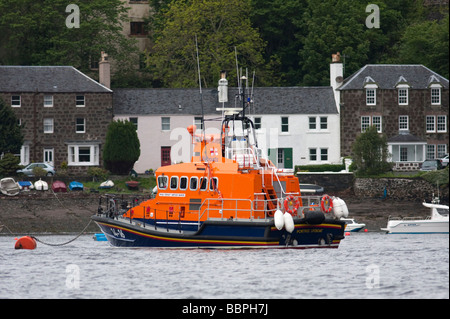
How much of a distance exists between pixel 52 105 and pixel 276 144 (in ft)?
51.1

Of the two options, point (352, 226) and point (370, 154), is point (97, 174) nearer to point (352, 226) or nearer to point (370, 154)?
point (370, 154)

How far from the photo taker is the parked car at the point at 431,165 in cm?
6975

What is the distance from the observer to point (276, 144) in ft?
249

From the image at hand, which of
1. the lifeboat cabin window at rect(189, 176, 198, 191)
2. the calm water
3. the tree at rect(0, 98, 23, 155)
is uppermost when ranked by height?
the tree at rect(0, 98, 23, 155)

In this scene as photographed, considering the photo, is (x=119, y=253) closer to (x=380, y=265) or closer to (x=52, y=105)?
(x=380, y=265)

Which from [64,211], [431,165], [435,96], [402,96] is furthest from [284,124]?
[64,211]

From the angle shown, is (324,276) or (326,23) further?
(326,23)

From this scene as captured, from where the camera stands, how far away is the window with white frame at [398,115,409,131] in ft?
254

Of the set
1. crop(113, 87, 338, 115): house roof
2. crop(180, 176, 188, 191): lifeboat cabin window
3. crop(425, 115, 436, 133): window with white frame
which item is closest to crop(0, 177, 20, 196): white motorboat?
crop(113, 87, 338, 115): house roof

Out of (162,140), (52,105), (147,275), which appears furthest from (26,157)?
(147,275)

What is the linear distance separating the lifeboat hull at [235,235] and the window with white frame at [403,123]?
127ft

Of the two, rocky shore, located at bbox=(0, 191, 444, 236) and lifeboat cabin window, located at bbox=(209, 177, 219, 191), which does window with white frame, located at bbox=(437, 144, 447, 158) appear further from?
lifeboat cabin window, located at bbox=(209, 177, 219, 191)

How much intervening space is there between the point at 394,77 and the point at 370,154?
494 inches

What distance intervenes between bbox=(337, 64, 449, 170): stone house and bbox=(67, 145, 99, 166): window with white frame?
56.2 ft
